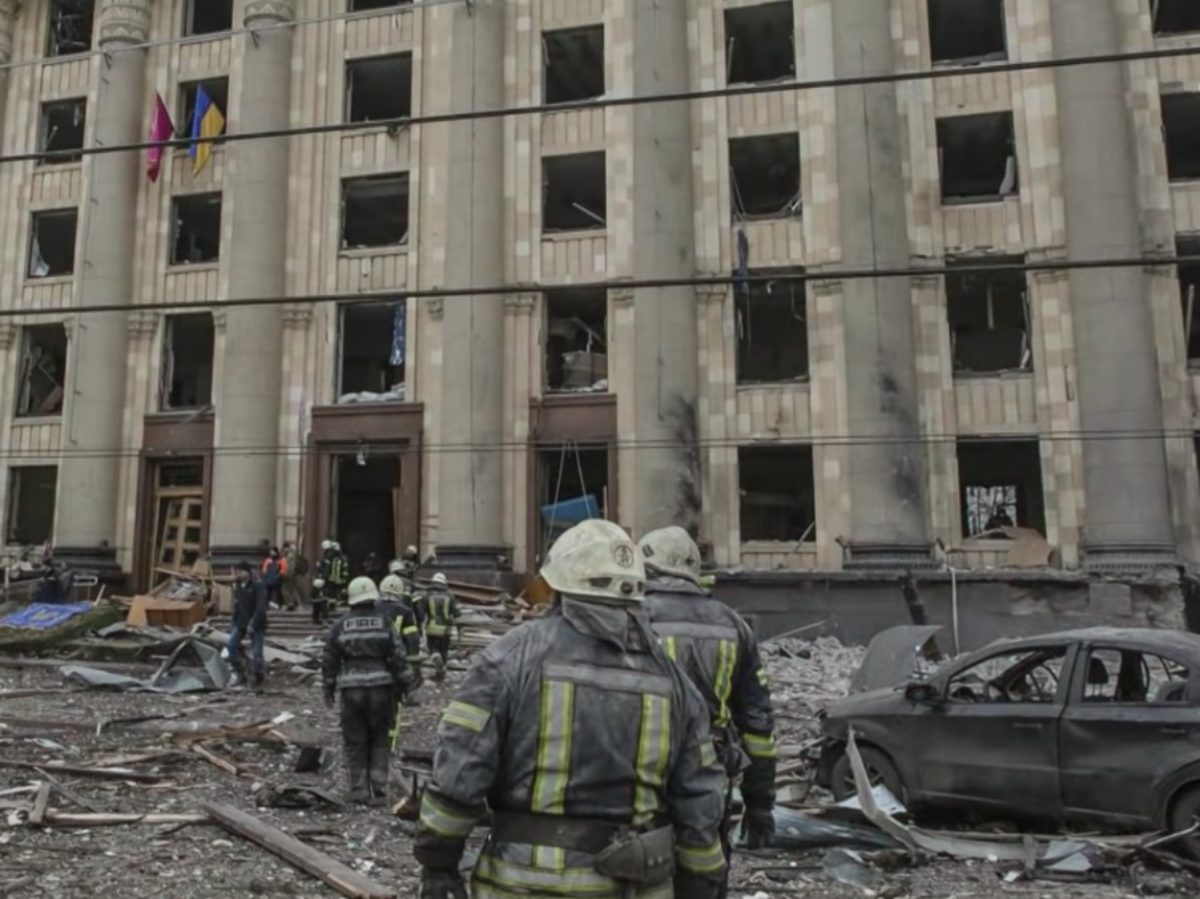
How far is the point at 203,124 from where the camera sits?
24.2 metres

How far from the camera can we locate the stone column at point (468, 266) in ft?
71.1

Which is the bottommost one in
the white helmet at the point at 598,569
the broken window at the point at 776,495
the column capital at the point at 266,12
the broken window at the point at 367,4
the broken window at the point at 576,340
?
the white helmet at the point at 598,569

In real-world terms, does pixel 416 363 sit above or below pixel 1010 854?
above

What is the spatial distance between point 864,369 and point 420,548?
997 cm

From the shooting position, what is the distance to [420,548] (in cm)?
2241

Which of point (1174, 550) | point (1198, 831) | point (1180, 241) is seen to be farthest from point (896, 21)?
point (1198, 831)

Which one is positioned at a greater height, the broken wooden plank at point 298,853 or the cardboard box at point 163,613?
the cardboard box at point 163,613

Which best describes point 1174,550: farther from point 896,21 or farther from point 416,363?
point 416,363

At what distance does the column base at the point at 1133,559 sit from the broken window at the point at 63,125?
2506 cm

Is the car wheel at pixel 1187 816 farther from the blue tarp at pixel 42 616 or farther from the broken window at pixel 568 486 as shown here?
the blue tarp at pixel 42 616

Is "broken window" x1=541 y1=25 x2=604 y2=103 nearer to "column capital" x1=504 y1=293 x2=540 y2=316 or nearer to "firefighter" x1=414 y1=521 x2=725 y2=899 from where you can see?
"column capital" x1=504 y1=293 x2=540 y2=316

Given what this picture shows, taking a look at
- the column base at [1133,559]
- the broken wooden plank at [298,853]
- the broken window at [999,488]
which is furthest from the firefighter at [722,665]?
the broken window at [999,488]

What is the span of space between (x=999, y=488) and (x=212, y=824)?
18.7 metres

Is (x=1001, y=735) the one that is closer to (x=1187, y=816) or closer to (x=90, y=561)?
(x=1187, y=816)
